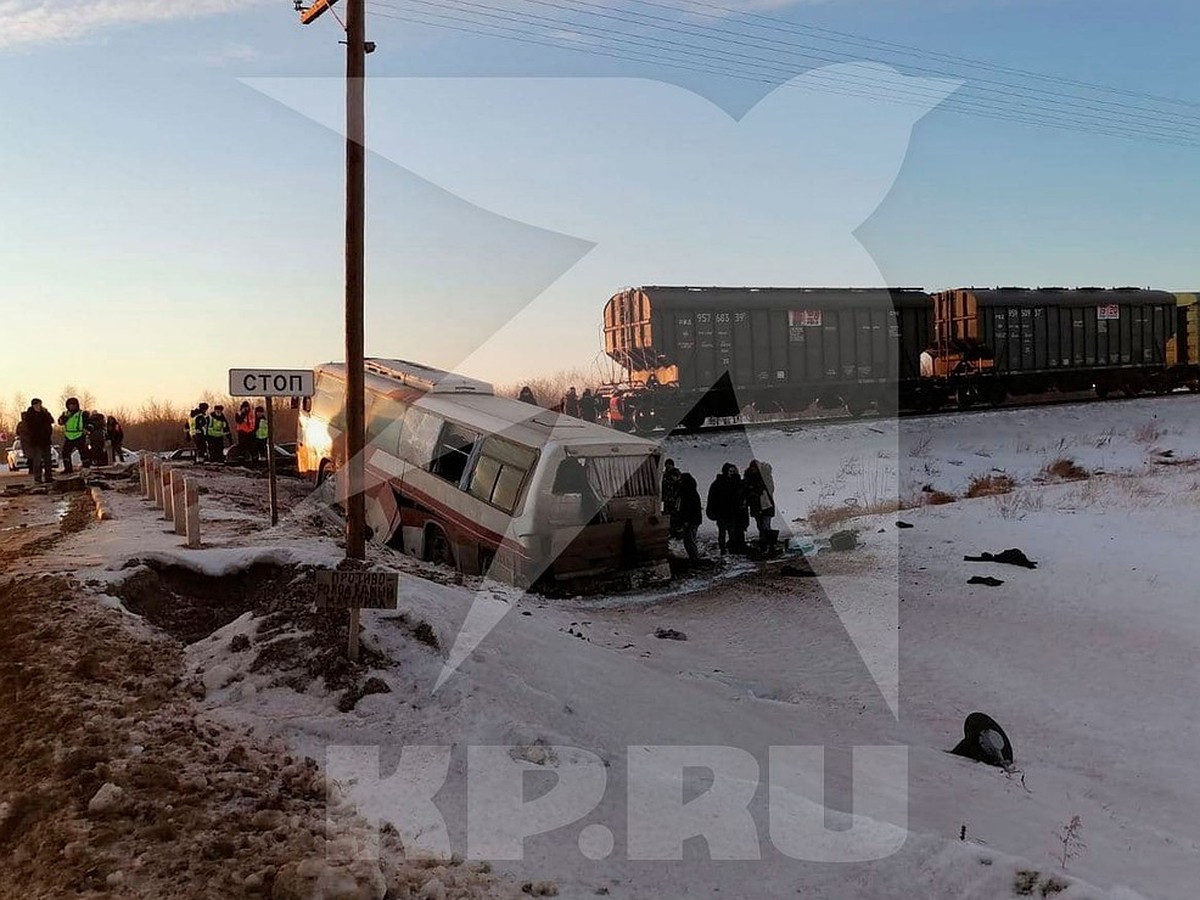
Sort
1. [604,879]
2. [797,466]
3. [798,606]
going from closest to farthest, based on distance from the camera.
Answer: [604,879], [798,606], [797,466]

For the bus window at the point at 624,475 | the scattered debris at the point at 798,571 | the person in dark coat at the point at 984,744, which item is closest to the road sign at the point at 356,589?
the person in dark coat at the point at 984,744

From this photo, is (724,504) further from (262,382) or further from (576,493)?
(262,382)

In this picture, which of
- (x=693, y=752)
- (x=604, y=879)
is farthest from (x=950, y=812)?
(x=604, y=879)

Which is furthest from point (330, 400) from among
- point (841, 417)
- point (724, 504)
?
point (841, 417)

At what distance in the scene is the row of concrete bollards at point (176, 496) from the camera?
9234mm

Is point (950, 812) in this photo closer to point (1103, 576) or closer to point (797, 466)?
point (1103, 576)

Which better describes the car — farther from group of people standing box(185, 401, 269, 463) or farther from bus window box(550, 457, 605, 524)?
bus window box(550, 457, 605, 524)

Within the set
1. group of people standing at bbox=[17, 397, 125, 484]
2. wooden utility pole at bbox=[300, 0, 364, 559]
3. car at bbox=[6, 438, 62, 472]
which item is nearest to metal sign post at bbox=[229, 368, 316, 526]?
wooden utility pole at bbox=[300, 0, 364, 559]

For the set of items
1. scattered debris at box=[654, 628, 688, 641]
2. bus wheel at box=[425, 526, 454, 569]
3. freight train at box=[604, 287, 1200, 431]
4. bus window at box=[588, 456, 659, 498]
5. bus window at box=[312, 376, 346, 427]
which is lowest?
scattered debris at box=[654, 628, 688, 641]

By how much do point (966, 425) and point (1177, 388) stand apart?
1730 centimetres

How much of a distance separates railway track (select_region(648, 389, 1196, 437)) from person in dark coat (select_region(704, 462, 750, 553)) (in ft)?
28.1

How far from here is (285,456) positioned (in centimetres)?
2288

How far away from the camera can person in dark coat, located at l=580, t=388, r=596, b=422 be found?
900 inches

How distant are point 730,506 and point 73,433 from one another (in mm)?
14913
